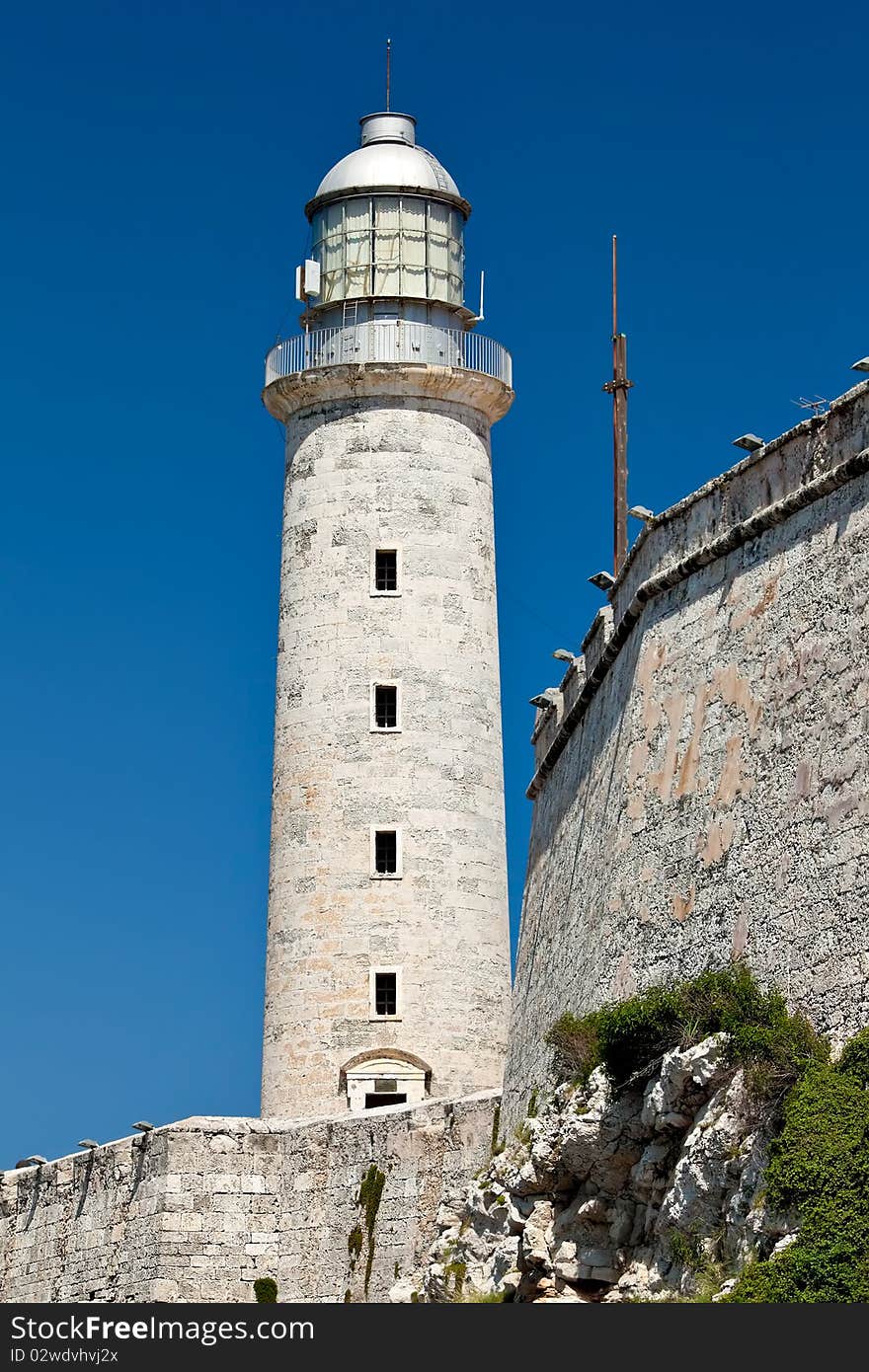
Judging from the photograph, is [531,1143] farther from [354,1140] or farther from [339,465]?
[339,465]

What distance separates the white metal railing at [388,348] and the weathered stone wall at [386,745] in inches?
12.9

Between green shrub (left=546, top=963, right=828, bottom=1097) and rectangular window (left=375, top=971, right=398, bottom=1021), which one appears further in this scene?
rectangular window (left=375, top=971, right=398, bottom=1021)

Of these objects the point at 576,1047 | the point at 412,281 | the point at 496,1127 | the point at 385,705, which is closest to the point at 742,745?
the point at 576,1047

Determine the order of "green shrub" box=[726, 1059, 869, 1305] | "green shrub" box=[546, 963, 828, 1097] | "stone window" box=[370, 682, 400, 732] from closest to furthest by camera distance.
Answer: "green shrub" box=[726, 1059, 869, 1305]
"green shrub" box=[546, 963, 828, 1097]
"stone window" box=[370, 682, 400, 732]

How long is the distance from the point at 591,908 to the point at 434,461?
11829 millimetres

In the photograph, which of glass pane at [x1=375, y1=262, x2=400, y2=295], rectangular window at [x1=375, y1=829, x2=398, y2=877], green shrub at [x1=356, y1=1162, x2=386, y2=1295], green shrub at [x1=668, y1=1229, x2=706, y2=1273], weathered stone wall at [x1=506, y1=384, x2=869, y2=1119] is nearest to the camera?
weathered stone wall at [x1=506, y1=384, x2=869, y2=1119]

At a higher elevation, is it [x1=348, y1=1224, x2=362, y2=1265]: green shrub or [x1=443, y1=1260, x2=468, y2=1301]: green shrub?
[x1=348, y1=1224, x2=362, y2=1265]: green shrub

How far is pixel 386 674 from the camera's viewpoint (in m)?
34.1

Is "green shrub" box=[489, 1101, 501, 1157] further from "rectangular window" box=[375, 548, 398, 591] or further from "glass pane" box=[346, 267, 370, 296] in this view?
"glass pane" box=[346, 267, 370, 296]

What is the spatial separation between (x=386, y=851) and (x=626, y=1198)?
1253 centimetres

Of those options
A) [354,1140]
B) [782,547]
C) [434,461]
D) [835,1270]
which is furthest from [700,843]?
[434,461]

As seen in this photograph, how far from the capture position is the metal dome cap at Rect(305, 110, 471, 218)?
119 ft

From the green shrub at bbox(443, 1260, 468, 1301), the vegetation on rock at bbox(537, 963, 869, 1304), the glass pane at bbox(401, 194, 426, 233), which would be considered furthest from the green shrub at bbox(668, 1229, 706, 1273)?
the glass pane at bbox(401, 194, 426, 233)

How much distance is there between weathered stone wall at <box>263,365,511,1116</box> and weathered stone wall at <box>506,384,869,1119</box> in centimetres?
726
